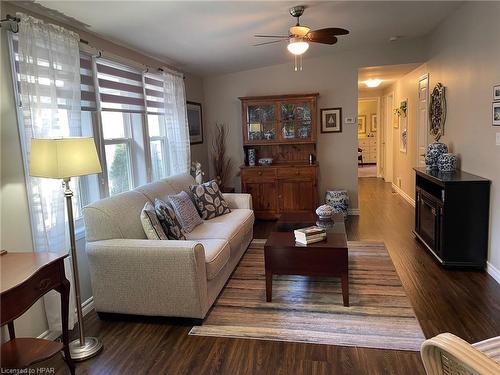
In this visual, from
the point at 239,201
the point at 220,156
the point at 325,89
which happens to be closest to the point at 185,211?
the point at 239,201

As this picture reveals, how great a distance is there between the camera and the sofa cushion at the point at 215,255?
2.75 meters

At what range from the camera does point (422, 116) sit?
19.0 feet

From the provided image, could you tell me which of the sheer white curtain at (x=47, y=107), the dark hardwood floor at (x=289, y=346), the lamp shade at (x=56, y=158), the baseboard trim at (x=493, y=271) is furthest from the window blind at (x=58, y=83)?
the baseboard trim at (x=493, y=271)

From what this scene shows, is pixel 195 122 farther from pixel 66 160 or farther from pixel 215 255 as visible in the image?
pixel 66 160

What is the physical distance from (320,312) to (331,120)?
371 cm

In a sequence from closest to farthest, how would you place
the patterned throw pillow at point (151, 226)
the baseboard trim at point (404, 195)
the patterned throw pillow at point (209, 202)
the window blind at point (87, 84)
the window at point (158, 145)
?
1. the patterned throw pillow at point (151, 226)
2. the window blind at point (87, 84)
3. the patterned throw pillow at point (209, 202)
4. the window at point (158, 145)
5. the baseboard trim at point (404, 195)

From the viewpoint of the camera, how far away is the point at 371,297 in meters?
2.99

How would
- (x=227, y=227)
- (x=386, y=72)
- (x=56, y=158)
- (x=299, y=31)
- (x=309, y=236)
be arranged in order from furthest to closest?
1. (x=386, y=72)
2. (x=227, y=227)
3. (x=299, y=31)
4. (x=309, y=236)
5. (x=56, y=158)

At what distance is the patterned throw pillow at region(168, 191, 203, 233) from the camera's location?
139 inches

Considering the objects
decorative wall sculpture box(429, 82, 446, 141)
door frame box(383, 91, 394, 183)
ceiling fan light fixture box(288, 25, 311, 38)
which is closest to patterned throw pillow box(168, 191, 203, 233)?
ceiling fan light fixture box(288, 25, 311, 38)

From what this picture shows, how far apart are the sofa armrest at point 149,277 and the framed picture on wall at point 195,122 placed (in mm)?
2977

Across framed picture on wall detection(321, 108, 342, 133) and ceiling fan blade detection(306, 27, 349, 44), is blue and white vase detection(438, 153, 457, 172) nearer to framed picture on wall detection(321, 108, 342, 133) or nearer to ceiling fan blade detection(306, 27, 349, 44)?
ceiling fan blade detection(306, 27, 349, 44)

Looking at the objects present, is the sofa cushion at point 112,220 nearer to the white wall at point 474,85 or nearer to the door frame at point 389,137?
the white wall at point 474,85

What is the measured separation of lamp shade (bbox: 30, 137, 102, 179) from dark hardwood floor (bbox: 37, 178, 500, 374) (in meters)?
1.20
